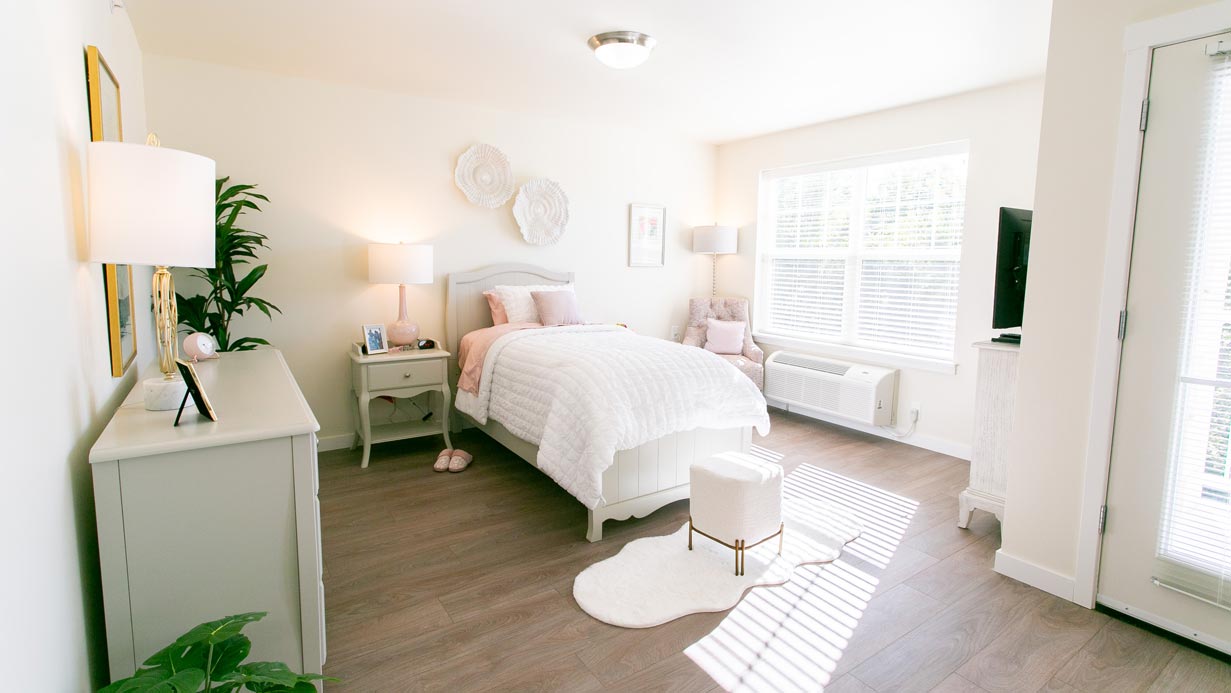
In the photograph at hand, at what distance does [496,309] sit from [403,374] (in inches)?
33.4

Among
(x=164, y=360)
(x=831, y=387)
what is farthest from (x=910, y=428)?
(x=164, y=360)

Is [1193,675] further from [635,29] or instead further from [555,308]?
[555,308]

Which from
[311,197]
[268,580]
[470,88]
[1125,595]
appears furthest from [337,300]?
[1125,595]

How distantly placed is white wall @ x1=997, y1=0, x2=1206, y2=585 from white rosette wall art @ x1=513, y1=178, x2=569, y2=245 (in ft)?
10.9

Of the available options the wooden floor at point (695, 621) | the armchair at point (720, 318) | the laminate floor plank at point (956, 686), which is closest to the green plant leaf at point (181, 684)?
the wooden floor at point (695, 621)

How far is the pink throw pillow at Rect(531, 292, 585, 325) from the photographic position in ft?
14.4

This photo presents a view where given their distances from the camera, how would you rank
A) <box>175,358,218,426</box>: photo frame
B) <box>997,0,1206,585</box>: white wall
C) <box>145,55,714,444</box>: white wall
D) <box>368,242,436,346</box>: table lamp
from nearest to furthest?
<box>175,358,218,426</box>: photo frame < <box>997,0,1206,585</box>: white wall < <box>145,55,714,444</box>: white wall < <box>368,242,436,346</box>: table lamp

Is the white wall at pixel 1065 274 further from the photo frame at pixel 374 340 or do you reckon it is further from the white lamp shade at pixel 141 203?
the photo frame at pixel 374 340

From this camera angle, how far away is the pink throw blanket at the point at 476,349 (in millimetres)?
3957

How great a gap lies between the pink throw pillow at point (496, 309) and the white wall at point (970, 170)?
9.41ft

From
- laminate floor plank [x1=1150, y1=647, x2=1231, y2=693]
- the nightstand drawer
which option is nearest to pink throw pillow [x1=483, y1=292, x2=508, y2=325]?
the nightstand drawer

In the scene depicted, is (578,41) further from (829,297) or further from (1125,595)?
(1125,595)

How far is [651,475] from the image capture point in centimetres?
307

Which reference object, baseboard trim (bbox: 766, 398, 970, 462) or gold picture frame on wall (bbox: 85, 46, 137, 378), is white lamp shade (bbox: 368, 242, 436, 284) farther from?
baseboard trim (bbox: 766, 398, 970, 462)
